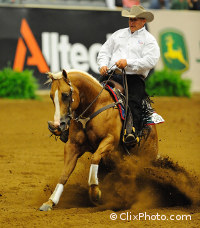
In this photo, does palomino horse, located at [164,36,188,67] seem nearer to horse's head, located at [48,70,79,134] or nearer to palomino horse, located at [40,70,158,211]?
palomino horse, located at [40,70,158,211]

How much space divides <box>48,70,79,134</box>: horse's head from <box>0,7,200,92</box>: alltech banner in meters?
8.36

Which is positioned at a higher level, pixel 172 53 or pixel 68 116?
pixel 172 53

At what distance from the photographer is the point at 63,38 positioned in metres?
14.1

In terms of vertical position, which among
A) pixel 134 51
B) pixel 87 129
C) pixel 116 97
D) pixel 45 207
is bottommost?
pixel 45 207

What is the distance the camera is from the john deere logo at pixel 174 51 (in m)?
15.7

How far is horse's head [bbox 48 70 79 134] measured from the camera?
17.1 feet

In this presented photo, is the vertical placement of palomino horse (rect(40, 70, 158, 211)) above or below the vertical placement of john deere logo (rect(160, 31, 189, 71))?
below

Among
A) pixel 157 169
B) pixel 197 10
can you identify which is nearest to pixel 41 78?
pixel 197 10

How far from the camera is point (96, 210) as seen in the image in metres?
5.66

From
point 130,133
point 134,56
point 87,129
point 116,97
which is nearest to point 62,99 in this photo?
point 87,129

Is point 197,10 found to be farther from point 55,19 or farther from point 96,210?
point 96,210

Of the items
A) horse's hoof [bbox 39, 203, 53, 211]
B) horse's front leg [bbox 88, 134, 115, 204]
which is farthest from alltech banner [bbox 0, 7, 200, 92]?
horse's hoof [bbox 39, 203, 53, 211]

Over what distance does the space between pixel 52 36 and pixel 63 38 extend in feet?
1.12

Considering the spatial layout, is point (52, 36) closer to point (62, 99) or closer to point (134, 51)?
point (134, 51)
